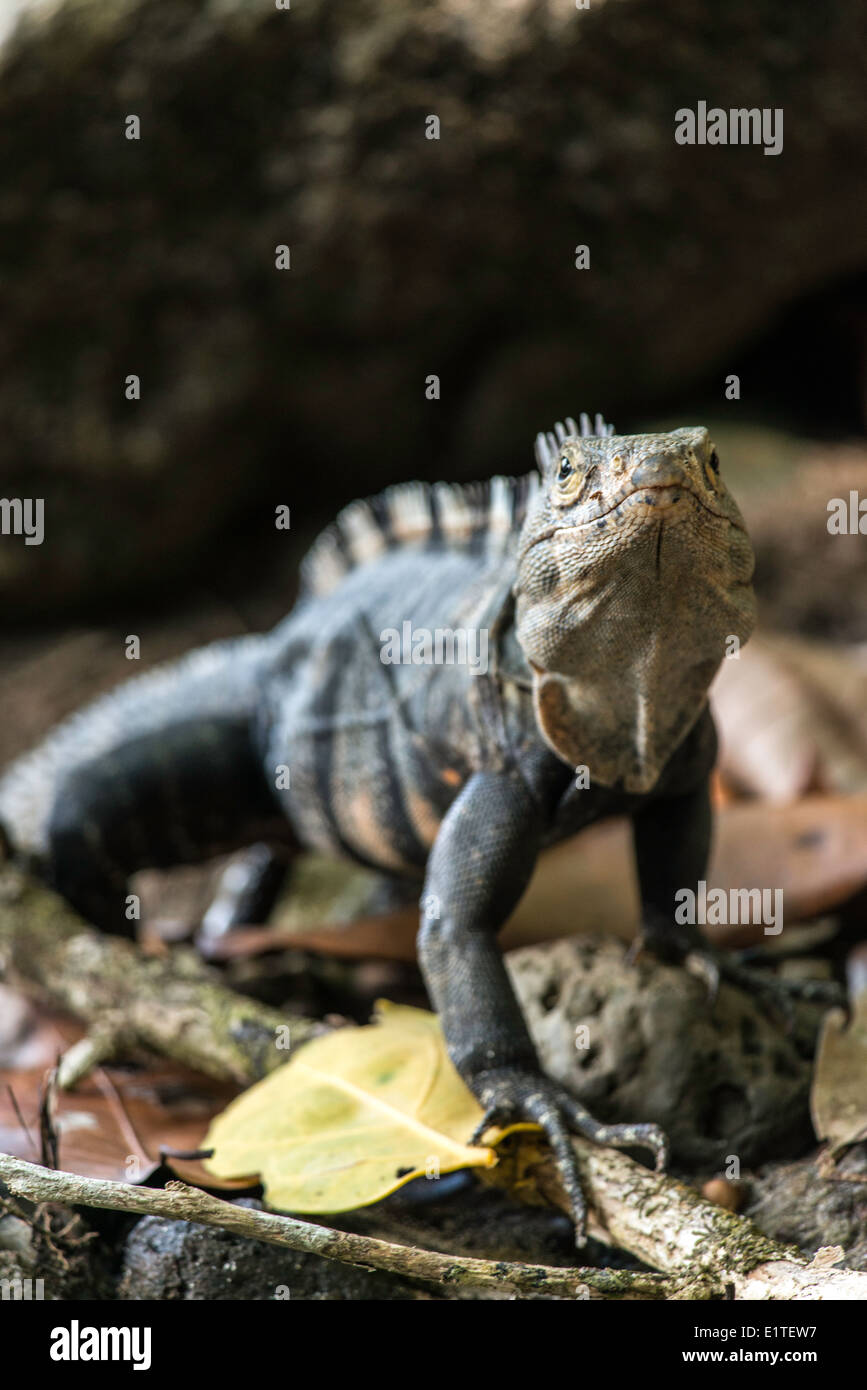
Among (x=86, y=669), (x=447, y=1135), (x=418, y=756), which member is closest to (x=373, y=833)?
(x=418, y=756)

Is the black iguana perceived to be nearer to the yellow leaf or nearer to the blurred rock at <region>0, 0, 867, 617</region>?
the yellow leaf

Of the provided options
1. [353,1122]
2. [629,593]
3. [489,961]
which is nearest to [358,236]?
[629,593]

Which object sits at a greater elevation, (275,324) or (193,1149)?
(275,324)

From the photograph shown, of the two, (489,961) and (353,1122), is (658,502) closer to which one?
(489,961)

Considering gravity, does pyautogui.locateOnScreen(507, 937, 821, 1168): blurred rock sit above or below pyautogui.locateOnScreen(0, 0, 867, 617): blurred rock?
below

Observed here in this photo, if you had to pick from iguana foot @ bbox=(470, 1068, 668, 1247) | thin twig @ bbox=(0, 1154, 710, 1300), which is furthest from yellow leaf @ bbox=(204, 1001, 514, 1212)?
thin twig @ bbox=(0, 1154, 710, 1300)

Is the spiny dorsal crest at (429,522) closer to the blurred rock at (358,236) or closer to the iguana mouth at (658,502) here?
the iguana mouth at (658,502)

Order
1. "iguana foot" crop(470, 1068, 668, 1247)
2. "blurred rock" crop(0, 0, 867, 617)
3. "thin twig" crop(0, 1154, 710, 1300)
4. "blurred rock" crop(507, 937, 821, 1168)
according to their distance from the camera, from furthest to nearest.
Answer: "blurred rock" crop(0, 0, 867, 617) → "blurred rock" crop(507, 937, 821, 1168) → "iguana foot" crop(470, 1068, 668, 1247) → "thin twig" crop(0, 1154, 710, 1300)
